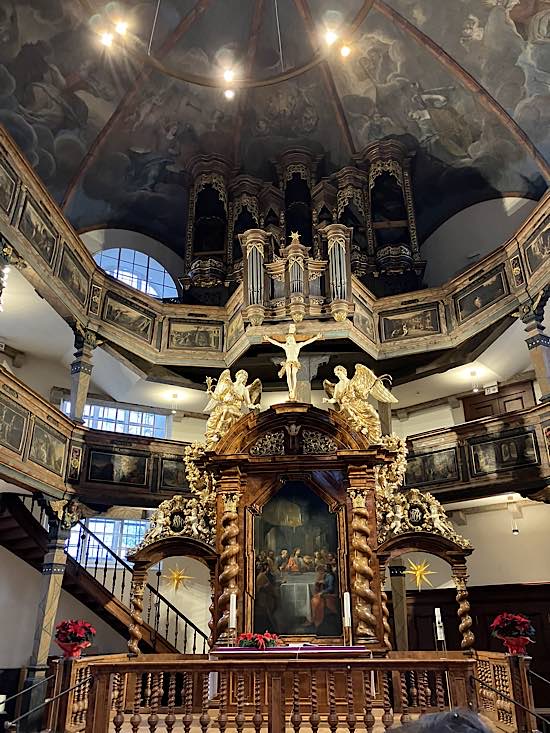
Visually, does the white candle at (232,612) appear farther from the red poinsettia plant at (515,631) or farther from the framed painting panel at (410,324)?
the framed painting panel at (410,324)

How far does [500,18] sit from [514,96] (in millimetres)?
1687

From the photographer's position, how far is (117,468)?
1352 centimetres

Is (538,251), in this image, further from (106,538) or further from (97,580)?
(106,538)

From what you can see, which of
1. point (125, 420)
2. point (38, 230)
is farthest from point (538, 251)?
point (125, 420)

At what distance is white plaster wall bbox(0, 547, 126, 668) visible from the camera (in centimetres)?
1369

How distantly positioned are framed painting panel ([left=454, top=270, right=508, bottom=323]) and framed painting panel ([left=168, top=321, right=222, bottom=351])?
5.58 m

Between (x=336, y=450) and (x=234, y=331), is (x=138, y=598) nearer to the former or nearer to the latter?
(x=336, y=450)

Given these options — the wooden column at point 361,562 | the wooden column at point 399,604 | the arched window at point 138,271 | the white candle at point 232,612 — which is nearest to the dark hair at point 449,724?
the white candle at point 232,612

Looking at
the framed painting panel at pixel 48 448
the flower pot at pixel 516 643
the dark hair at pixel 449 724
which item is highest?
the framed painting panel at pixel 48 448

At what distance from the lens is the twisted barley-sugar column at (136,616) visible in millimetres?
10797

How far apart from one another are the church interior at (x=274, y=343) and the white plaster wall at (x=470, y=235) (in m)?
0.08

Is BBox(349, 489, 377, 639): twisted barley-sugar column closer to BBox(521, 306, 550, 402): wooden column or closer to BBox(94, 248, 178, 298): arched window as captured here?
BBox(521, 306, 550, 402): wooden column

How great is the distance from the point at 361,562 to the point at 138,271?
11.2 meters

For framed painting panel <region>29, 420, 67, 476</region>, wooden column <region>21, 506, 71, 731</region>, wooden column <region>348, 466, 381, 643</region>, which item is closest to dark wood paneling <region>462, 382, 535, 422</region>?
wooden column <region>348, 466, 381, 643</region>
